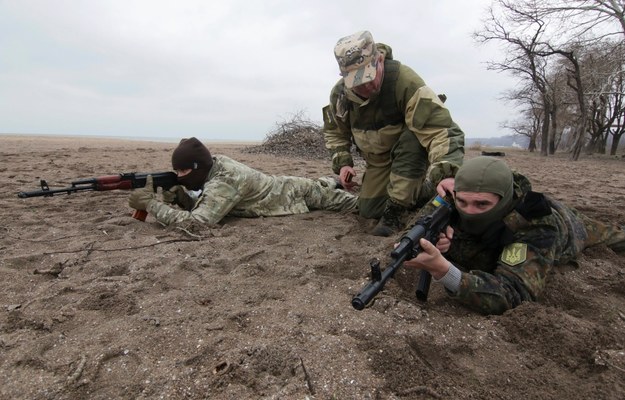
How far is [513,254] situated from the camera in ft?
7.56

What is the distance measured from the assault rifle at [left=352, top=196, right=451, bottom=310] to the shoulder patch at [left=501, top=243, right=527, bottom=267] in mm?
348

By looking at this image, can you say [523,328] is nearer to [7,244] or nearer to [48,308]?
[48,308]

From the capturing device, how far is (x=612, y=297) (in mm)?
2510

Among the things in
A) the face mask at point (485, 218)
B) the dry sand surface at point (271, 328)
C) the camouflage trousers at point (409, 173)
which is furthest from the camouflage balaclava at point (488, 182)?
the camouflage trousers at point (409, 173)

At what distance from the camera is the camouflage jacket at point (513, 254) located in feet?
7.06

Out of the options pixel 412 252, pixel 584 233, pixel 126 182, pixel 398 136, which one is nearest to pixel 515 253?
pixel 412 252

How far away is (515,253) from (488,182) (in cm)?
45

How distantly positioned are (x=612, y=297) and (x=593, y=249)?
72 cm

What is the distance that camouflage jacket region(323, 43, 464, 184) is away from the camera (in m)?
3.20

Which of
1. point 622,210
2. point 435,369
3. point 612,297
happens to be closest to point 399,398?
point 435,369

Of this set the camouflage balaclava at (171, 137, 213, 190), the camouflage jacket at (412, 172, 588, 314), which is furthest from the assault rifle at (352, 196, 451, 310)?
the camouflage balaclava at (171, 137, 213, 190)

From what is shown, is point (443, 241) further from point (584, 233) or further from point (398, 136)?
point (398, 136)

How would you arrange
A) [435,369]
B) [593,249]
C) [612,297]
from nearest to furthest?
1. [435,369]
2. [612,297]
3. [593,249]

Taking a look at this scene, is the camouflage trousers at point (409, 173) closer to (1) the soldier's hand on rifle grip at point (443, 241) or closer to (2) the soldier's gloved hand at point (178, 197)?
(1) the soldier's hand on rifle grip at point (443, 241)
